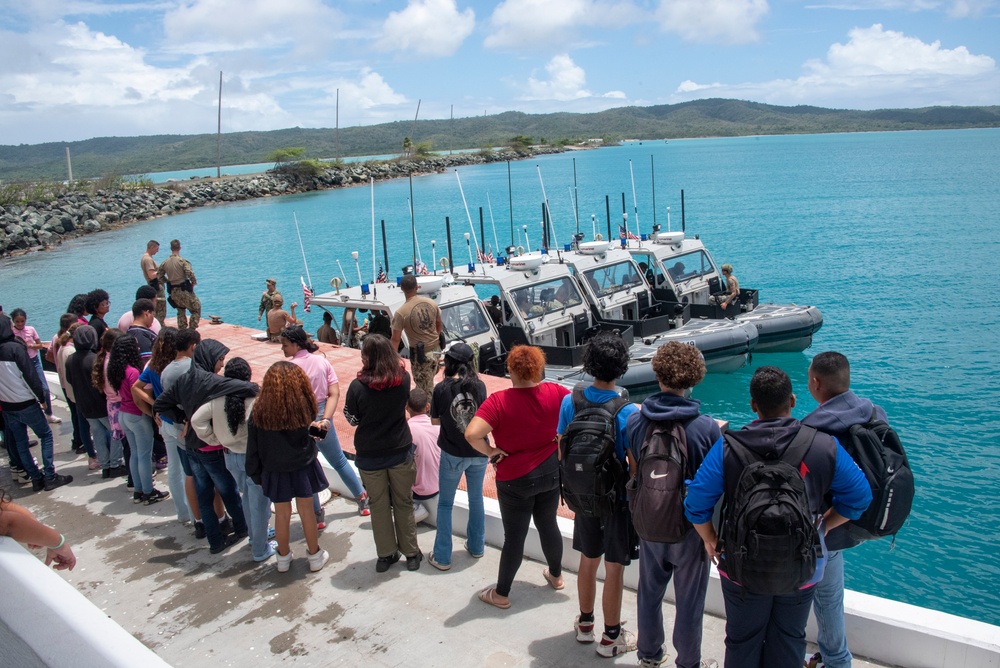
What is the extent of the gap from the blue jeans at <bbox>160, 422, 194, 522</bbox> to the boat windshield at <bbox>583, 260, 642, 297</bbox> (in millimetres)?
8417

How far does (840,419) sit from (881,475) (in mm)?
288

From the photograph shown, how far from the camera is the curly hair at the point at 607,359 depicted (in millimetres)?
3887

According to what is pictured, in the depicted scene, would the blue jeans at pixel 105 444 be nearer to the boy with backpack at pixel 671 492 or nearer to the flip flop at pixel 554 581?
the flip flop at pixel 554 581

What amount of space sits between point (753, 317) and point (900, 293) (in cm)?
1226

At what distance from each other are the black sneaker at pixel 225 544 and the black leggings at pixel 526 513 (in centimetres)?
227

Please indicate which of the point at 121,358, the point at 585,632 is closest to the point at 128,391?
the point at 121,358

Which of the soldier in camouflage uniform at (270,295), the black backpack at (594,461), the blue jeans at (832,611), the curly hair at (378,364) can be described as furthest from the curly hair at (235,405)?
the soldier in camouflage uniform at (270,295)

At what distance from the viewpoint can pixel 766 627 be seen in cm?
336

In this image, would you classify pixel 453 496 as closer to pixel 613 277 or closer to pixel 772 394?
pixel 772 394

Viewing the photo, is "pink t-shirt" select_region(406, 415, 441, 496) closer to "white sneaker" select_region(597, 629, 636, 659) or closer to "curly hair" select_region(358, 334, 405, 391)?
"curly hair" select_region(358, 334, 405, 391)

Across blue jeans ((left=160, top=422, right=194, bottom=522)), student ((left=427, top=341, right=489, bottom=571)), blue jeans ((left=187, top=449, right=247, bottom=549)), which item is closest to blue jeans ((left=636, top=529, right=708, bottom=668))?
student ((left=427, top=341, right=489, bottom=571))

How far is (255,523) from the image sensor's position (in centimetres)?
534

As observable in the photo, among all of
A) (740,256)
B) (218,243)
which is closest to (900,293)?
(740,256)

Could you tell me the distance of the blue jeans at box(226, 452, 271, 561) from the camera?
17.3ft
